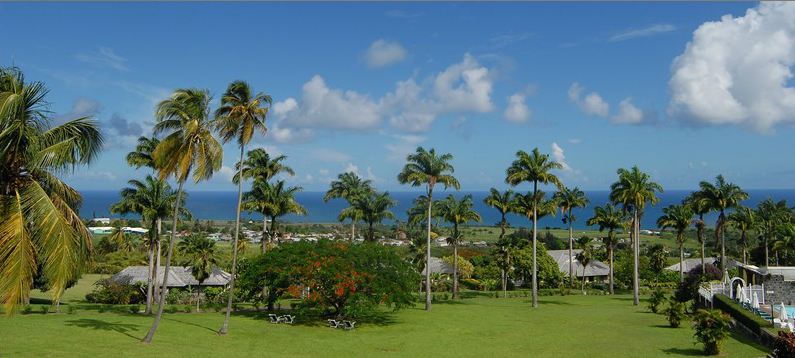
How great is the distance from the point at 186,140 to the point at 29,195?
455 inches

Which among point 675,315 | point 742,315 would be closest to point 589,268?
point 675,315

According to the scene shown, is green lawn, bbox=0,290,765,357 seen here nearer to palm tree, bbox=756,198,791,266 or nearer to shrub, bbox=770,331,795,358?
shrub, bbox=770,331,795,358

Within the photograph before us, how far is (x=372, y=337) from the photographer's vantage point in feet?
96.3

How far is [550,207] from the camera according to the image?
5388cm

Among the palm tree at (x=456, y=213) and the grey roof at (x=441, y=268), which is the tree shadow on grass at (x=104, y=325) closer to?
the palm tree at (x=456, y=213)

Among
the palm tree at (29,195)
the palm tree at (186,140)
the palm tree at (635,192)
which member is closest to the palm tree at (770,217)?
the palm tree at (635,192)

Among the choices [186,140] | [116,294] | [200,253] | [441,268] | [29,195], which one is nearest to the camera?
[29,195]

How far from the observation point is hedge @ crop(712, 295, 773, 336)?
88.2ft

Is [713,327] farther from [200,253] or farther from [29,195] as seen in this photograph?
[200,253]

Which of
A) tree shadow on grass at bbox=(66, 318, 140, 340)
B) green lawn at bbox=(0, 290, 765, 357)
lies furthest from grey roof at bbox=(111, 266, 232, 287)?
tree shadow on grass at bbox=(66, 318, 140, 340)

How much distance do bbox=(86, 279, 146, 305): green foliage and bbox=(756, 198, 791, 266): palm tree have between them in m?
58.0

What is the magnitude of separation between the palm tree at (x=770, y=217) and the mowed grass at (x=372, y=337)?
28.4 m

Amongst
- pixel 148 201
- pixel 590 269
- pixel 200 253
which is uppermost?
pixel 148 201

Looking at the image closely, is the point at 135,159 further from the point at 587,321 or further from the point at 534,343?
the point at 587,321
